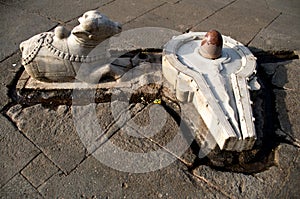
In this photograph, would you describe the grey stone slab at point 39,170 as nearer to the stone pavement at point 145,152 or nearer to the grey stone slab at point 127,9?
the stone pavement at point 145,152

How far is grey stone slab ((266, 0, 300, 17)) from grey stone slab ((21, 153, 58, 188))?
14.7ft

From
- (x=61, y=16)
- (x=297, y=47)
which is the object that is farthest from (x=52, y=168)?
(x=297, y=47)

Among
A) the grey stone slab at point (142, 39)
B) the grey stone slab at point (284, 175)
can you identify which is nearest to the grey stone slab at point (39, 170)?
the grey stone slab at point (142, 39)

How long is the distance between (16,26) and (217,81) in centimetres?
325

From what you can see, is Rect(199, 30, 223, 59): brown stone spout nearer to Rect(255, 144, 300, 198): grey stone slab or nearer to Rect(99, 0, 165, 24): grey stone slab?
Rect(255, 144, 300, 198): grey stone slab

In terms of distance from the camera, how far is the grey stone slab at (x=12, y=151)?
2.59 meters

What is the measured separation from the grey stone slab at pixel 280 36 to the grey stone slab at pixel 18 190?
338 cm

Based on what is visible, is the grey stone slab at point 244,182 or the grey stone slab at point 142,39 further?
the grey stone slab at point 142,39

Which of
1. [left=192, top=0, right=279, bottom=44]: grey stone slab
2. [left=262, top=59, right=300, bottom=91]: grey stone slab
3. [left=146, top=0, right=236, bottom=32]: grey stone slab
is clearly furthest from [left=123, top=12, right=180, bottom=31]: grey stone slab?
[left=262, top=59, right=300, bottom=91]: grey stone slab

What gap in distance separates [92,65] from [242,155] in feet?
5.87

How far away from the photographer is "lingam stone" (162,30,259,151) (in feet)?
8.69

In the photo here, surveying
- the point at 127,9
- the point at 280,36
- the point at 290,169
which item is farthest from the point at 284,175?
the point at 127,9

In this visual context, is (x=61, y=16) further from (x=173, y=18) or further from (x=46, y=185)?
(x=46, y=185)

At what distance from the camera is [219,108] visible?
272 centimetres
